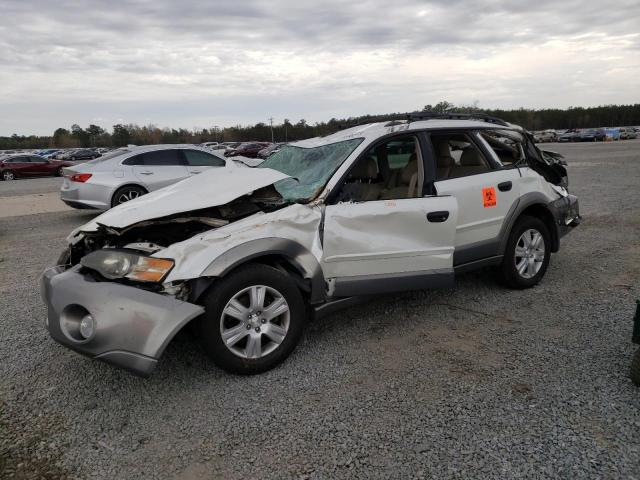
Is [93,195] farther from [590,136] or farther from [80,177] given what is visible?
[590,136]

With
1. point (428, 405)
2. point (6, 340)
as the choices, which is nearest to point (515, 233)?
point (428, 405)

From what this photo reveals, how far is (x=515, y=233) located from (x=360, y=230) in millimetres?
1830

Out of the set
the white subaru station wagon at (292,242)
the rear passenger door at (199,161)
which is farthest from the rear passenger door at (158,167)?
the white subaru station wagon at (292,242)

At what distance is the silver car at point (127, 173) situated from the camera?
9.54 metres

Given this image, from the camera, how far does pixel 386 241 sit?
12.3 ft

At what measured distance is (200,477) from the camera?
245cm

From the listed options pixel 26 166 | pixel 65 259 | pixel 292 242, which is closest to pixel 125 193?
pixel 65 259

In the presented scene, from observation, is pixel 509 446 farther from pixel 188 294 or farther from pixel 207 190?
pixel 207 190

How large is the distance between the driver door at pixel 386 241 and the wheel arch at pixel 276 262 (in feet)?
0.41

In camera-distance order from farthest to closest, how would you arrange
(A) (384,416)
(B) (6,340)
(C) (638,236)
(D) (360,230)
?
1. (C) (638,236)
2. (B) (6,340)
3. (D) (360,230)
4. (A) (384,416)

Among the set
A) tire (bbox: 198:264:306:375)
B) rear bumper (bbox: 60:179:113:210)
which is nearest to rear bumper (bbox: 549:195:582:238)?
tire (bbox: 198:264:306:375)

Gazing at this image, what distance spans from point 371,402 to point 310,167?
2.03 m

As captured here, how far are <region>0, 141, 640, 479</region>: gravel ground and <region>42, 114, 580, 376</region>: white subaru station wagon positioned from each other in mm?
352

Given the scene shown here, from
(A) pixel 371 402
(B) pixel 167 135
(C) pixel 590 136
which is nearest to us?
(A) pixel 371 402
